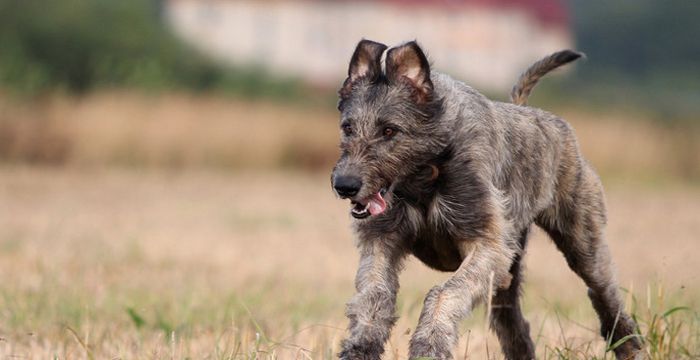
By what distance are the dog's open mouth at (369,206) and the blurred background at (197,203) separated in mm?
675

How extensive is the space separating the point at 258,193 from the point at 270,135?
4465 millimetres

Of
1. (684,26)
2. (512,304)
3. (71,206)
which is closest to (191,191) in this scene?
(71,206)

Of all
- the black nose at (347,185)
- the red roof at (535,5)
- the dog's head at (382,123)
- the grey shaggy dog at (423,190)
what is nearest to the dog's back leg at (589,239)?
the grey shaggy dog at (423,190)

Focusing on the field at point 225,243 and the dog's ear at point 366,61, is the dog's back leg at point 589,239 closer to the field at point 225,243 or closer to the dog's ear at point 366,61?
the field at point 225,243

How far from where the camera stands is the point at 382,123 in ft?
17.0

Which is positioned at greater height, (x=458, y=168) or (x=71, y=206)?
(x=458, y=168)

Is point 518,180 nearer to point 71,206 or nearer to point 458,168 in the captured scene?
point 458,168

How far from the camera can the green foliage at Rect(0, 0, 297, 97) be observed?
26.9 m

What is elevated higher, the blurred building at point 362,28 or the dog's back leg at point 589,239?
the dog's back leg at point 589,239

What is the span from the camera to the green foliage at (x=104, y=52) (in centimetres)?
2689

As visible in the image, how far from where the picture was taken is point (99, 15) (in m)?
31.3

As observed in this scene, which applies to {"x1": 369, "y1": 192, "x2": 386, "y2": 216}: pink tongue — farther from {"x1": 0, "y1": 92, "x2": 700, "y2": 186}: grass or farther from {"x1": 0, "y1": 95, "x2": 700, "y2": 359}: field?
{"x1": 0, "y1": 92, "x2": 700, "y2": 186}: grass

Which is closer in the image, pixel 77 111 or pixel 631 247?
pixel 631 247

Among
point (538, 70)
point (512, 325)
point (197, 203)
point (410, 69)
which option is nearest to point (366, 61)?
point (410, 69)
